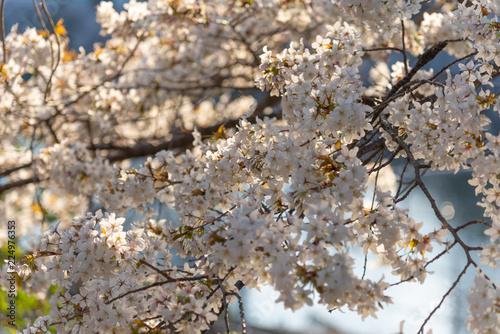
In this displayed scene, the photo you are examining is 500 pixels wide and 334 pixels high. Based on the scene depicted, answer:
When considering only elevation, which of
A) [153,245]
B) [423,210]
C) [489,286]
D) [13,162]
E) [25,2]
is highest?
[25,2]

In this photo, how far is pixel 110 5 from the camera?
2.81 meters

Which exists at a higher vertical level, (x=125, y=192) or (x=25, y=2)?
(x=25, y=2)

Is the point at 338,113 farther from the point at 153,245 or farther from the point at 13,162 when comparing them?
the point at 13,162

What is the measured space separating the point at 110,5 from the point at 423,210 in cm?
237

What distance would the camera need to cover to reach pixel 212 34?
3.09 meters

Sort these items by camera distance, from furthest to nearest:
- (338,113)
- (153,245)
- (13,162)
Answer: (13,162) → (153,245) → (338,113)

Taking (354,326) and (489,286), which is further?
(354,326)

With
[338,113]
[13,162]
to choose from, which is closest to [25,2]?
[13,162]

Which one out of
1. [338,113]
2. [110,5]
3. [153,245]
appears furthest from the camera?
[110,5]

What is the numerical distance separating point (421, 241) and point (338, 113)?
36 cm

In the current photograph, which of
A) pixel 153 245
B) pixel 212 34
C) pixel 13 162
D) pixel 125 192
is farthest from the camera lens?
pixel 13 162

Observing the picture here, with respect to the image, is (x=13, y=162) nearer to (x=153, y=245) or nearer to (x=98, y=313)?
(x=153, y=245)

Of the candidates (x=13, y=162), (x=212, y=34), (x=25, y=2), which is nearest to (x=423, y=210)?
(x=212, y=34)

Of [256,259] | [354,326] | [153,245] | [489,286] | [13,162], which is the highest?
[13,162]
